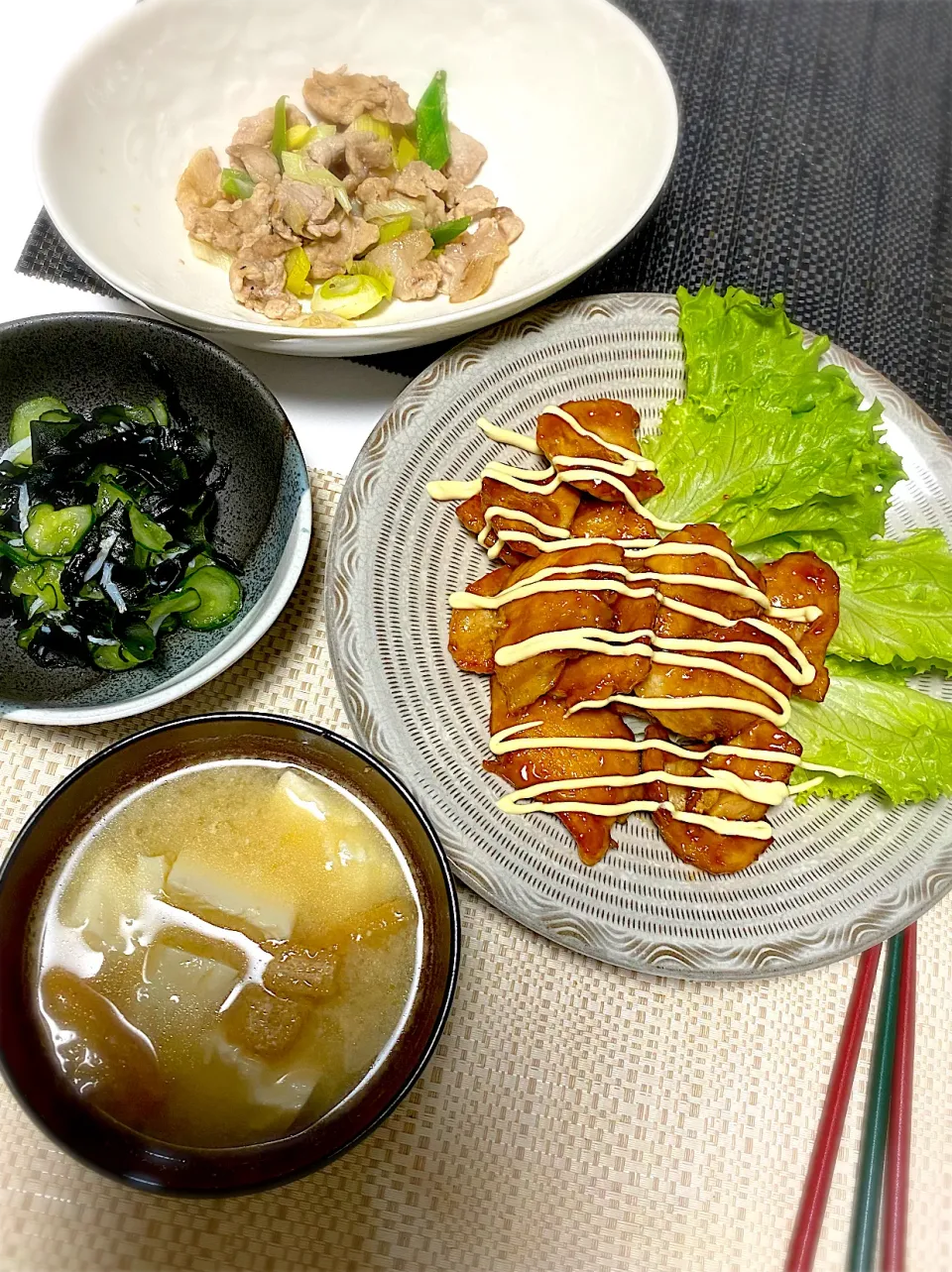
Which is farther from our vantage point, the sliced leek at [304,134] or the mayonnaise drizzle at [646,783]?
the sliced leek at [304,134]

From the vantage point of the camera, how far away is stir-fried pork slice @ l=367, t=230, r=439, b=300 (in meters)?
1.80

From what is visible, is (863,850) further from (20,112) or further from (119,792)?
(20,112)

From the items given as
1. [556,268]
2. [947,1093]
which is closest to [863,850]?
[947,1093]

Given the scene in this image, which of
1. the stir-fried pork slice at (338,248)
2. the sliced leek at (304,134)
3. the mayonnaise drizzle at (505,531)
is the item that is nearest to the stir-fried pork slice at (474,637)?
the mayonnaise drizzle at (505,531)

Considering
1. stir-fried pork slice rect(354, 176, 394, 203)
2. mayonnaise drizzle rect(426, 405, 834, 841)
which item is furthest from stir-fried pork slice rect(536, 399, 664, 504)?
stir-fried pork slice rect(354, 176, 394, 203)

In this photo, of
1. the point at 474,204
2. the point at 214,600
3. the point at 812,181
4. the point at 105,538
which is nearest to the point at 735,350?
the point at 474,204

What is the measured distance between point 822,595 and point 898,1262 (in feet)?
3.88

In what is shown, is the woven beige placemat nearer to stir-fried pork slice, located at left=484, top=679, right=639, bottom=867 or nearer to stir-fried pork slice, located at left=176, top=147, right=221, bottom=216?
stir-fried pork slice, located at left=484, top=679, right=639, bottom=867

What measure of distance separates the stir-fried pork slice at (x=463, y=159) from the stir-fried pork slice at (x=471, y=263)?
0.64 ft

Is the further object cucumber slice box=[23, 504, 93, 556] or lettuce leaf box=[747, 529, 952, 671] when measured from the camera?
lettuce leaf box=[747, 529, 952, 671]

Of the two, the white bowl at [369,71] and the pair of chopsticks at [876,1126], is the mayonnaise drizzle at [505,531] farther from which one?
the pair of chopsticks at [876,1126]

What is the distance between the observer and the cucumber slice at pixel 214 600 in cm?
153

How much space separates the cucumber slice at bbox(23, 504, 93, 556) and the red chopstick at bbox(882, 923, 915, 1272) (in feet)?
5.58

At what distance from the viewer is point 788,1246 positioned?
150cm
